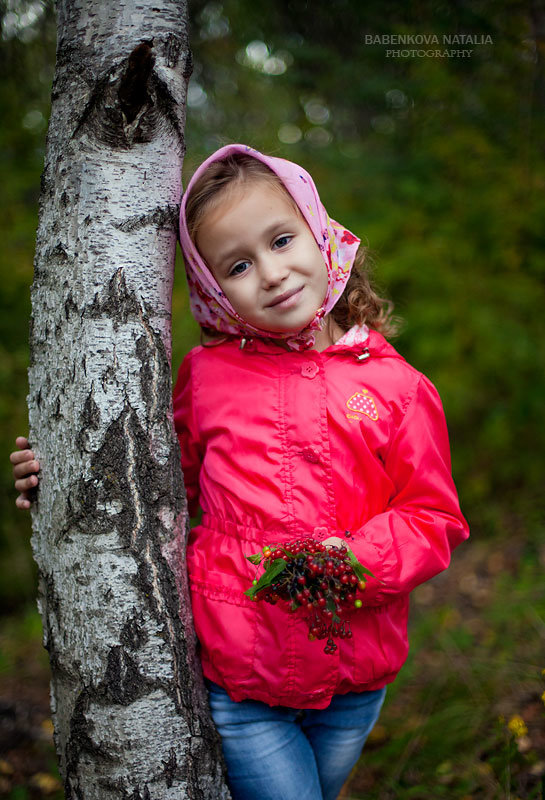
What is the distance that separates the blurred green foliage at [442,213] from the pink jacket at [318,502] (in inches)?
106

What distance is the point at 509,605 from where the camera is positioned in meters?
3.67

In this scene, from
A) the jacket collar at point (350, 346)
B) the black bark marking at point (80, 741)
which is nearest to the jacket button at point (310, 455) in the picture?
the jacket collar at point (350, 346)

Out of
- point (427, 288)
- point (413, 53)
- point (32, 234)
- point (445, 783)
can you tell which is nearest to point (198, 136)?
point (32, 234)

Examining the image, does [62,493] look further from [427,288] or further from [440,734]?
[427,288]

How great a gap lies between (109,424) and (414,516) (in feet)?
3.08

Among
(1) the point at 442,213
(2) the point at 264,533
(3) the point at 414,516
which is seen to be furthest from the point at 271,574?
(1) the point at 442,213

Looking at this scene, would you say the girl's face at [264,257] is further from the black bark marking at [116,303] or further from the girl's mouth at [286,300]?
the black bark marking at [116,303]

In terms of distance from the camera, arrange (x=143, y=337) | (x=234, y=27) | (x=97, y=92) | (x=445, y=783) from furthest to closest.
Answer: (x=234, y=27) → (x=445, y=783) → (x=143, y=337) → (x=97, y=92)

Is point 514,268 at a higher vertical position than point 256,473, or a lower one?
higher

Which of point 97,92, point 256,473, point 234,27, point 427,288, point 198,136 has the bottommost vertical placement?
point 256,473

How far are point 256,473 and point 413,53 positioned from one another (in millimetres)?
4088

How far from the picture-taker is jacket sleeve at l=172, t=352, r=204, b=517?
6.34 ft

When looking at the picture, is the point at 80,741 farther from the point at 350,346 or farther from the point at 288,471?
the point at 350,346

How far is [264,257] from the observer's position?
171 cm
